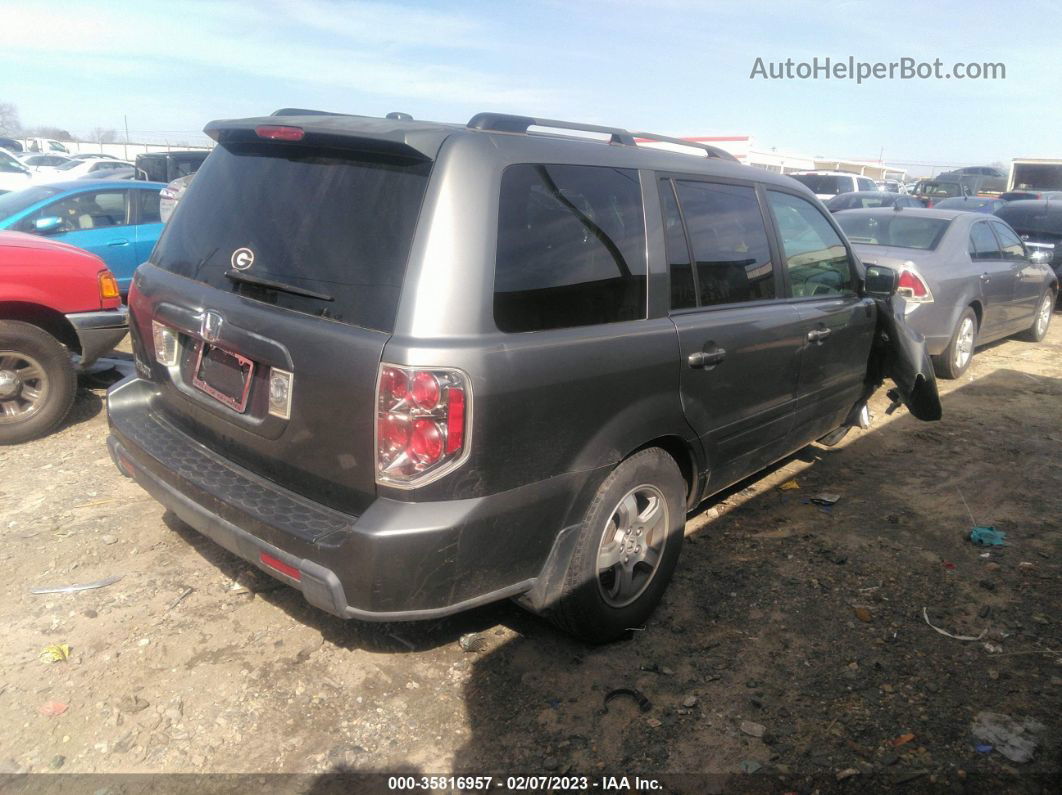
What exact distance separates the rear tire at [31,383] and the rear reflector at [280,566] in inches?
132

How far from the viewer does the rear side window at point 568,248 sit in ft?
8.38

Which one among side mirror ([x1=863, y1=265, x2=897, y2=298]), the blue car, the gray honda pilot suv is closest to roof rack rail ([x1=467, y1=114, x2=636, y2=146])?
the gray honda pilot suv

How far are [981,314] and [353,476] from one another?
7.53 metres

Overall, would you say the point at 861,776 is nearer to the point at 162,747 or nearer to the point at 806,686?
the point at 806,686

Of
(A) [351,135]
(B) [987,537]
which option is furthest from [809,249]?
(A) [351,135]

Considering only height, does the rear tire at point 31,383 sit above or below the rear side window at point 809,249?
below

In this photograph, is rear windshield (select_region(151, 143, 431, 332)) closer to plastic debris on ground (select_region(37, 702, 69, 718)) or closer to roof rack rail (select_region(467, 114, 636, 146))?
roof rack rail (select_region(467, 114, 636, 146))

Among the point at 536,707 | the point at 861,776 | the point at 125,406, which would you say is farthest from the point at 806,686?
the point at 125,406

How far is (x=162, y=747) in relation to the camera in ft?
8.45

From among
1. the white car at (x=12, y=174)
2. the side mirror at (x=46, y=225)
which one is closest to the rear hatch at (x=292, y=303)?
the side mirror at (x=46, y=225)

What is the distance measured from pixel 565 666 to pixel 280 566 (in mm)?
1198

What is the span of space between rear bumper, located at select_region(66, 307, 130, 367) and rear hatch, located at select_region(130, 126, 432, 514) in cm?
245

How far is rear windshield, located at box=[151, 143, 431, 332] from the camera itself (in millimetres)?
A: 2453

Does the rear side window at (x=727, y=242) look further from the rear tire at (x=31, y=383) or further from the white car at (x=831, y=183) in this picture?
the white car at (x=831, y=183)
